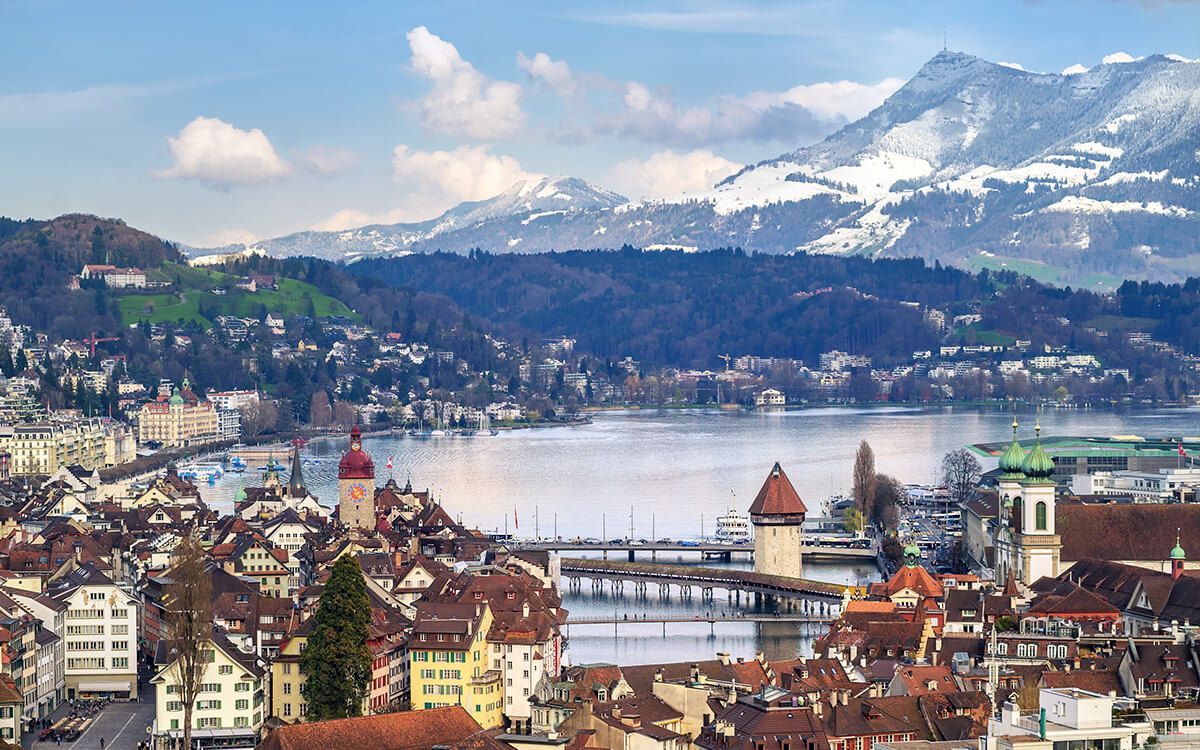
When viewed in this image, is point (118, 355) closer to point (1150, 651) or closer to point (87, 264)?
point (87, 264)

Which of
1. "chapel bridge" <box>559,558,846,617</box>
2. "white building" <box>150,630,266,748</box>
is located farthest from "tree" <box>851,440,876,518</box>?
"white building" <box>150,630,266,748</box>

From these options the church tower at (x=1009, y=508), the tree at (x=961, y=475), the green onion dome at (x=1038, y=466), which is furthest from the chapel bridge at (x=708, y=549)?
the green onion dome at (x=1038, y=466)

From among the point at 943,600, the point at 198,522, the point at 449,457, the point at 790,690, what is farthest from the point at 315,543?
the point at 449,457

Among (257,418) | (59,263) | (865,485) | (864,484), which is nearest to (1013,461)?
(865,485)

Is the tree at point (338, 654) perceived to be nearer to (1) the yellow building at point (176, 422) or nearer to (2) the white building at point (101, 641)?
(2) the white building at point (101, 641)

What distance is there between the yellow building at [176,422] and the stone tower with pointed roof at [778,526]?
76.9 metres

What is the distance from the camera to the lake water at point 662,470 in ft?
172

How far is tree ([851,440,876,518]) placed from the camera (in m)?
77.9

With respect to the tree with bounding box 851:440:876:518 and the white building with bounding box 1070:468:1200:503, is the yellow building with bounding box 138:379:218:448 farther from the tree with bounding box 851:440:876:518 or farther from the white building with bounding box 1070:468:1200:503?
the white building with bounding box 1070:468:1200:503

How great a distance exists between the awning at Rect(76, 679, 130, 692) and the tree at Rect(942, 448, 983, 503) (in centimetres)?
4215

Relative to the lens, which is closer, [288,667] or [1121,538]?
[288,667]

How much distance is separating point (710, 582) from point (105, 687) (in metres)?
22.7

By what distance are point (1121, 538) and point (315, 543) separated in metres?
19.3

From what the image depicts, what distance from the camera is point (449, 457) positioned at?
409 ft
